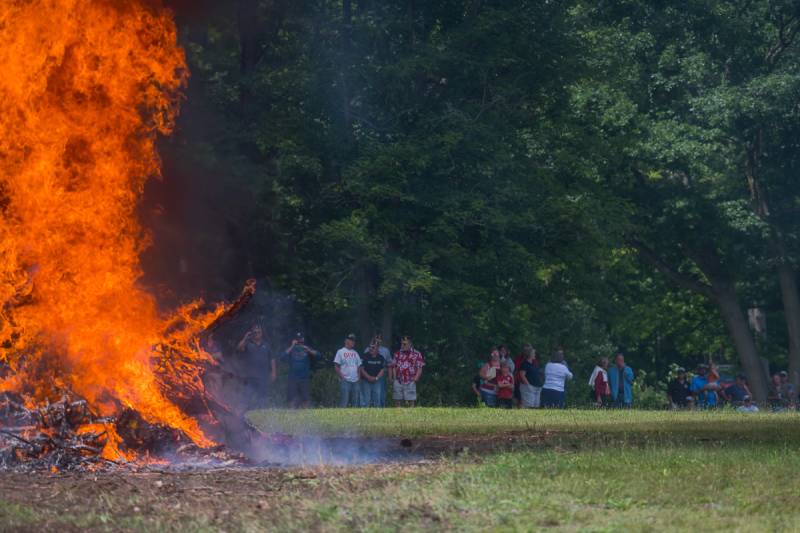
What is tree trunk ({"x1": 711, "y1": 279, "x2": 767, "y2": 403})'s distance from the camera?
44.0 metres

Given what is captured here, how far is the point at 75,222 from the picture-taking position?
15203mm

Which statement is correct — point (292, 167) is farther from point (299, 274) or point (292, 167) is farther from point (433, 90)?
point (433, 90)

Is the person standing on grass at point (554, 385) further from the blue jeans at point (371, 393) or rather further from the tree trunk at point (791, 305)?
the tree trunk at point (791, 305)

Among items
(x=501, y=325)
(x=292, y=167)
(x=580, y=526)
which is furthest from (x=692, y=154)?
(x=580, y=526)

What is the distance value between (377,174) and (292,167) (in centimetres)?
252

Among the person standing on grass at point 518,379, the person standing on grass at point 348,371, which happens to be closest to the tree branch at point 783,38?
the person standing on grass at point 518,379

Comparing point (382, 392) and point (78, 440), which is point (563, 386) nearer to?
point (382, 392)

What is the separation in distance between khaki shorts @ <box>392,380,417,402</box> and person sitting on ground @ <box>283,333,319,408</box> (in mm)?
2517

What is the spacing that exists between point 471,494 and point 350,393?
19.6 metres

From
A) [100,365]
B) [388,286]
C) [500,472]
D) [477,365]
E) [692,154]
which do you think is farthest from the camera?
[692,154]

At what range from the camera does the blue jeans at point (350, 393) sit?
99.8 feet

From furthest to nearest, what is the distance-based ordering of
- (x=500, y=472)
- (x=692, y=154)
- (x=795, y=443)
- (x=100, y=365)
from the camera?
(x=692, y=154) → (x=795, y=443) → (x=100, y=365) → (x=500, y=472)

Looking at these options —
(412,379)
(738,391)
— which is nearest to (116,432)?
(412,379)

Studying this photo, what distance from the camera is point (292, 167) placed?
114ft
